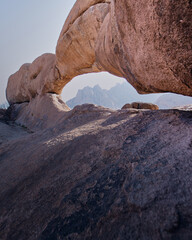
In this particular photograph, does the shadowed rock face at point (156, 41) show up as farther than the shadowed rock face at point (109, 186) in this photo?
Yes

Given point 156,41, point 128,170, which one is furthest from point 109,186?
point 156,41

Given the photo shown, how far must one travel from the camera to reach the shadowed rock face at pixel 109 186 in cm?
58

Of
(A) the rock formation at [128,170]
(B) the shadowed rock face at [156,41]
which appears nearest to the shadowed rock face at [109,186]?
(A) the rock formation at [128,170]

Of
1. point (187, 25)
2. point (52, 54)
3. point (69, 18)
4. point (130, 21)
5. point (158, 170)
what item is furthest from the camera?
point (52, 54)

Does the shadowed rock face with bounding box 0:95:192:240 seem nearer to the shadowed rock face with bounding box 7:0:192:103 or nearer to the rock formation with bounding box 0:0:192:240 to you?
the rock formation with bounding box 0:0:192:240

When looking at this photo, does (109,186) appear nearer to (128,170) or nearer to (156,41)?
(128,170)

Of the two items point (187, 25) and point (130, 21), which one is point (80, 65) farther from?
point (187, 25)

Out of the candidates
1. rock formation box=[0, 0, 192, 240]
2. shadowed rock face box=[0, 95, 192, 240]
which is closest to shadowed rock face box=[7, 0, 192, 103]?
rock formation box=[0, 0, 192, 240]

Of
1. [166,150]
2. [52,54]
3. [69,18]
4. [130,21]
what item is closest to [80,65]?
[69,18]

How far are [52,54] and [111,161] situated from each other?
6.93 m

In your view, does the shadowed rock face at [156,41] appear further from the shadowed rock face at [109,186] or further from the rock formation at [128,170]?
the shadowed rock face at [109,186]

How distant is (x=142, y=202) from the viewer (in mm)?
629

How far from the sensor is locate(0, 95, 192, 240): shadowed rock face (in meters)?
0.58

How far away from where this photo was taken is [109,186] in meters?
0.81
